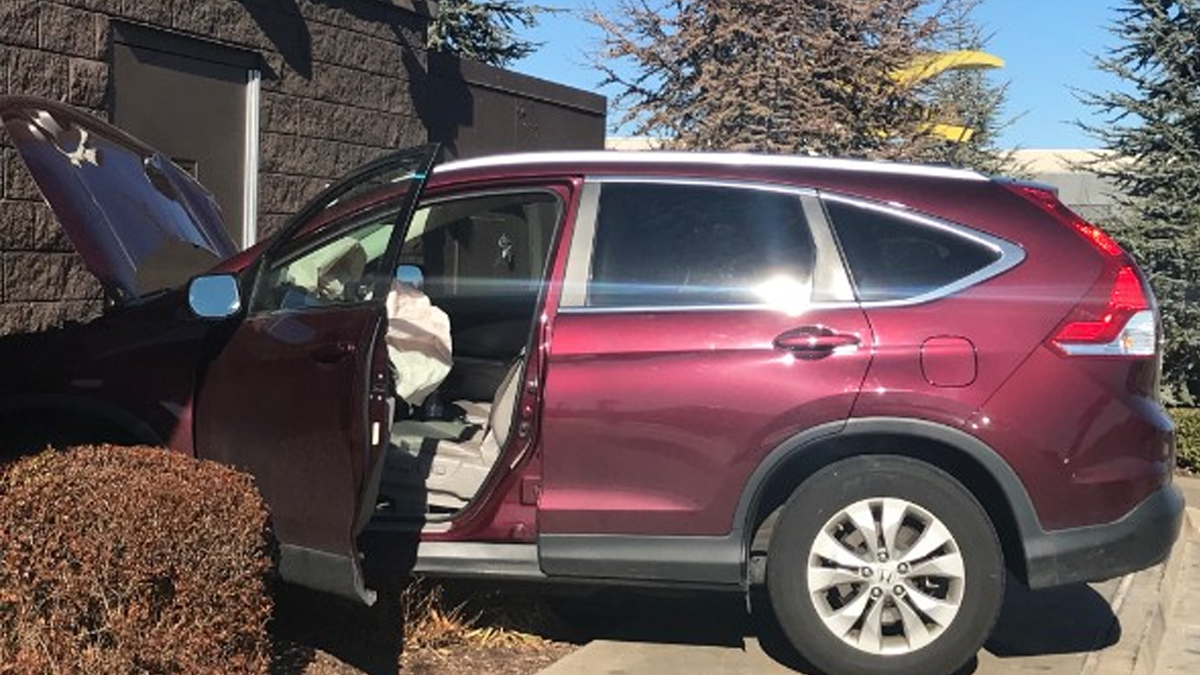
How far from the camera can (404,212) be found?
420 centimetres

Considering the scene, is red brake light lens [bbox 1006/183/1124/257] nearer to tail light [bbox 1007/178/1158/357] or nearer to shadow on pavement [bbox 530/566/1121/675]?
A: tail light [bbox 1007/178/1158/357]

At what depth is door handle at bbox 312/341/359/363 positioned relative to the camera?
409 centimetres

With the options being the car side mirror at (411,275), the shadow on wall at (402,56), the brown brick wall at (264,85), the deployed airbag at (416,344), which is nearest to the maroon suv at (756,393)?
the deployed airbag at (416,344)

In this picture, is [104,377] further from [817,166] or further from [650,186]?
[817,166]

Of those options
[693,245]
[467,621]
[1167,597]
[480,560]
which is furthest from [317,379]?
[1167,597]

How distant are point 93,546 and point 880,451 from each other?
8.58 ft

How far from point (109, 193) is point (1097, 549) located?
12.9 ft

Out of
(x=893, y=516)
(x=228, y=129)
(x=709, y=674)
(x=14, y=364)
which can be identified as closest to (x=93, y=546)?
(x=14, y=364)

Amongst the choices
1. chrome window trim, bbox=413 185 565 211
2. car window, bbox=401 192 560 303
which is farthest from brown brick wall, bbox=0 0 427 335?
chrome window trim, bbox=413 185 565 211

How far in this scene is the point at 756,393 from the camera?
14.2 ft

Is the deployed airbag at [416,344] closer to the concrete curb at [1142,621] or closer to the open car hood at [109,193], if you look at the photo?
the open car hood at [109,193]

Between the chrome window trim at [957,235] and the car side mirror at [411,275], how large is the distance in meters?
1.95

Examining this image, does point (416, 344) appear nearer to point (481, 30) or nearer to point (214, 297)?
point (214, 297)

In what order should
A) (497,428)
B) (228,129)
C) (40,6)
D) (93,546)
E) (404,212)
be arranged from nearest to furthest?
(93,546), (404,212), (497,428), (40,6), (228,129)
